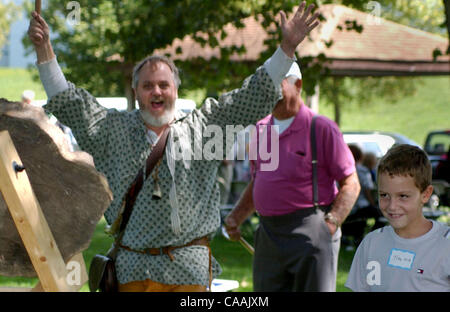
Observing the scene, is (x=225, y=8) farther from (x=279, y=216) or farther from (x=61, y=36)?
→ (x=61, y=36)

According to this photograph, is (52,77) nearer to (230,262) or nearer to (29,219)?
(29,219)

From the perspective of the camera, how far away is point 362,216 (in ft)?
32.4

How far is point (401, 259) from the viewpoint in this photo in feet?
9.19

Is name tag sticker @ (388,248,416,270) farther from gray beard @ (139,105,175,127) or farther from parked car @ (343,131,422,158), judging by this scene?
parked car @ (343,131,422,158)

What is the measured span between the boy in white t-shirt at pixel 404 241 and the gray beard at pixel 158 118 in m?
1.13

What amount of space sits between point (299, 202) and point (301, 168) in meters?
0.21

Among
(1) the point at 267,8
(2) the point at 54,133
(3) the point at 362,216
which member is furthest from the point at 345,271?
(2) the point at 54,133

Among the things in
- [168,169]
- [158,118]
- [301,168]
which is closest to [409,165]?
[168,169]

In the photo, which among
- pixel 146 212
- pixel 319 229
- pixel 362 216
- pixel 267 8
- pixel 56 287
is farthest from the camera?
pixel 362 216

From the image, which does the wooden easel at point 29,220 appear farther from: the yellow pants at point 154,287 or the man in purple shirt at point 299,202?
the man in purple shirt at point 299,202

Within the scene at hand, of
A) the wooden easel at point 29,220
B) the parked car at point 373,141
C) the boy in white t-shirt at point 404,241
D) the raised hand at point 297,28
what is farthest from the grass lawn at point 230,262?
the parked car at point 373,141

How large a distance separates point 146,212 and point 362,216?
676cm

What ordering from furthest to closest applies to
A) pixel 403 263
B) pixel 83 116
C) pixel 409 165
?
1. pixel 83 116
2. pixel 409 165
3. pixel 403 263

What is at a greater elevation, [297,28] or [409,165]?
[297,28]
